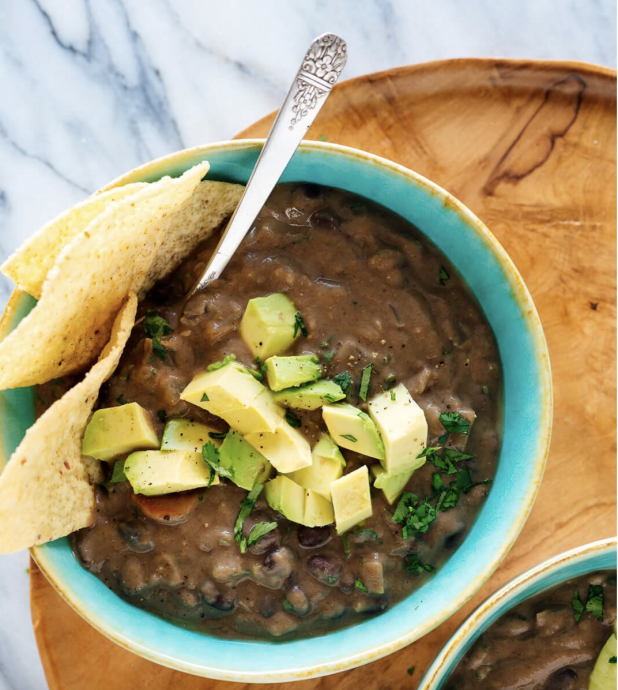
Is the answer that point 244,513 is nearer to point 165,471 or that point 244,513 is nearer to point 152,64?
point 165,471

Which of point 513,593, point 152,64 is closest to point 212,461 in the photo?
point 513,593

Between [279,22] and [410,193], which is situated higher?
[279,22]

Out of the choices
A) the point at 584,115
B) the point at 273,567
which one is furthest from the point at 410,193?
the point at 273,567

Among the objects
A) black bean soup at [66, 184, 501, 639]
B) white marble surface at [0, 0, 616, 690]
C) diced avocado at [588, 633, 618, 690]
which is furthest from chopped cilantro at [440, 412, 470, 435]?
white marble surface at [0, 0, 616, 690]

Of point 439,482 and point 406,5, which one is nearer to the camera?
point 439,482

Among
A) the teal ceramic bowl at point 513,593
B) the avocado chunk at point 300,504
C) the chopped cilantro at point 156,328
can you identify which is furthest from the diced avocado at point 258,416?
the teal ceramic bowl at point 513,593

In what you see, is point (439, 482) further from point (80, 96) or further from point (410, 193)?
point (80, 96)
